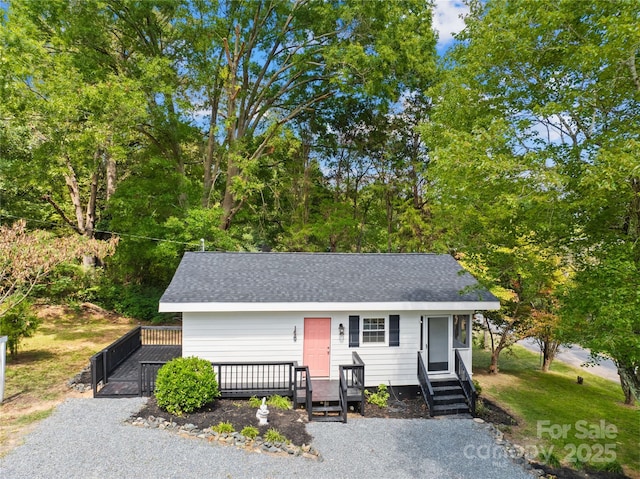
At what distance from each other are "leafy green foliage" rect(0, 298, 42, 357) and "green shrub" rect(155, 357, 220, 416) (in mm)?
7097

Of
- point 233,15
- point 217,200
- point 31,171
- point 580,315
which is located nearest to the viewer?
point 580,315

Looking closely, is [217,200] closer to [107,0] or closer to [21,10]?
[107,0]

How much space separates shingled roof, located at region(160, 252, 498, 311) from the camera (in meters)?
11.2

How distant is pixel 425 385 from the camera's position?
10977mm

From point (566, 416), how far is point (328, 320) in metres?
8.15

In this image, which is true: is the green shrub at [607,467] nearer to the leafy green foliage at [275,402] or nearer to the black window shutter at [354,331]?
the black window shutter at [354,331]

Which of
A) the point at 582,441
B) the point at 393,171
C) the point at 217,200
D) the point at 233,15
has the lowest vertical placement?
the point at 582,441

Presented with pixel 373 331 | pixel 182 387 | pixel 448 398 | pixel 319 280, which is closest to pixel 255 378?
pixel 182 387

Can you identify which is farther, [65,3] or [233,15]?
[233,15]

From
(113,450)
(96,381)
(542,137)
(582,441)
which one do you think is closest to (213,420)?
(113,450)

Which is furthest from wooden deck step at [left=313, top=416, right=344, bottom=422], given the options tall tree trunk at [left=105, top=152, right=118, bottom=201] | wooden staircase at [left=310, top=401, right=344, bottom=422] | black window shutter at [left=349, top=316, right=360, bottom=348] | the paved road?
tall tree trunk at [left=105, top=152, right=118, bottom=201]

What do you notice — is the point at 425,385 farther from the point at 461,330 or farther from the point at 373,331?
the point at 461,330

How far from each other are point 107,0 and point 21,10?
13.3 ft

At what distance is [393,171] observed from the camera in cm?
2520
